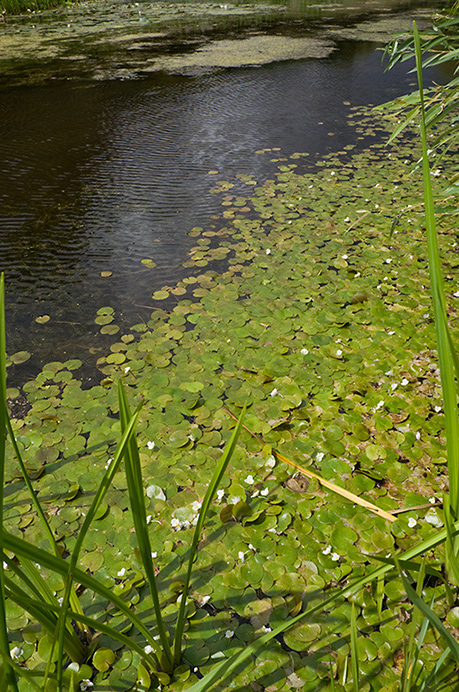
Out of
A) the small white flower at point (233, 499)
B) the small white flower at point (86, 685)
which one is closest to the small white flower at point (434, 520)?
the small white flower at point (233, 499)

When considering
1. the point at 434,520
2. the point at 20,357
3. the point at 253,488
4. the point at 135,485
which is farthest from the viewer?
the point at 20,357

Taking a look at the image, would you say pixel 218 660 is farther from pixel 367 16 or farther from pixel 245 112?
pixel 367 16

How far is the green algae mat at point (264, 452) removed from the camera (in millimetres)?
1012

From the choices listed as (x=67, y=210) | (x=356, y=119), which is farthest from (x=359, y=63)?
(x=67, y=210)

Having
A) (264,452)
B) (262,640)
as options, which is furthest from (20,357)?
(262,640)

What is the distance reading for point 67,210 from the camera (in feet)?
9.45

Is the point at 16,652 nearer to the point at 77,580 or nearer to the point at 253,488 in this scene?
the point at 77,580

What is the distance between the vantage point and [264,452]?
1425 mm

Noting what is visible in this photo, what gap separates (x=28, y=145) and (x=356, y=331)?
315 cm

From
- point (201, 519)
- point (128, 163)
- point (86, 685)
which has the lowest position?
point (86, 685)

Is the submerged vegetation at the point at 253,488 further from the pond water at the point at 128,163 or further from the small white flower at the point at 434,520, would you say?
the pond water at the point at 128,163

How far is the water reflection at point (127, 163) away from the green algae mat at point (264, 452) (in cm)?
17

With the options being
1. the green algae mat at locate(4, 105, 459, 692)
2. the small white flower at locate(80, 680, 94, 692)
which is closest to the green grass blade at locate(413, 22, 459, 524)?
the green algae mat at locate(4, 105, 459, 692)

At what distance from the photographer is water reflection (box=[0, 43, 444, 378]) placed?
221 centimetres
